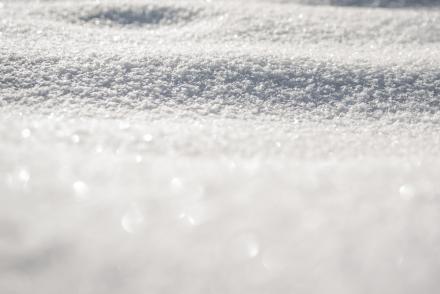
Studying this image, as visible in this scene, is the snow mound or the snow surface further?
the snow mound

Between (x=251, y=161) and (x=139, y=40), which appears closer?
(x=251, y=161)

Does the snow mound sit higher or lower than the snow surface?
higher

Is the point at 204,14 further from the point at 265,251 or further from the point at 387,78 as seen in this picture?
the point at 265,251

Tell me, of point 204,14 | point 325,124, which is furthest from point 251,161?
point 204,14

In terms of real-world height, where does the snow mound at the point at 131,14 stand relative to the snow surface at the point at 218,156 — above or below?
above

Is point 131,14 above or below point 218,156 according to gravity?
above

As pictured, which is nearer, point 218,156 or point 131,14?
point 218,156

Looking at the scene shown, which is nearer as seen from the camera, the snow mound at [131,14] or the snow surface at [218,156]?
the snow surface at [218,156]

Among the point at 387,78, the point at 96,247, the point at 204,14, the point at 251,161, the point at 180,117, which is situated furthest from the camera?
the point at 204,14
